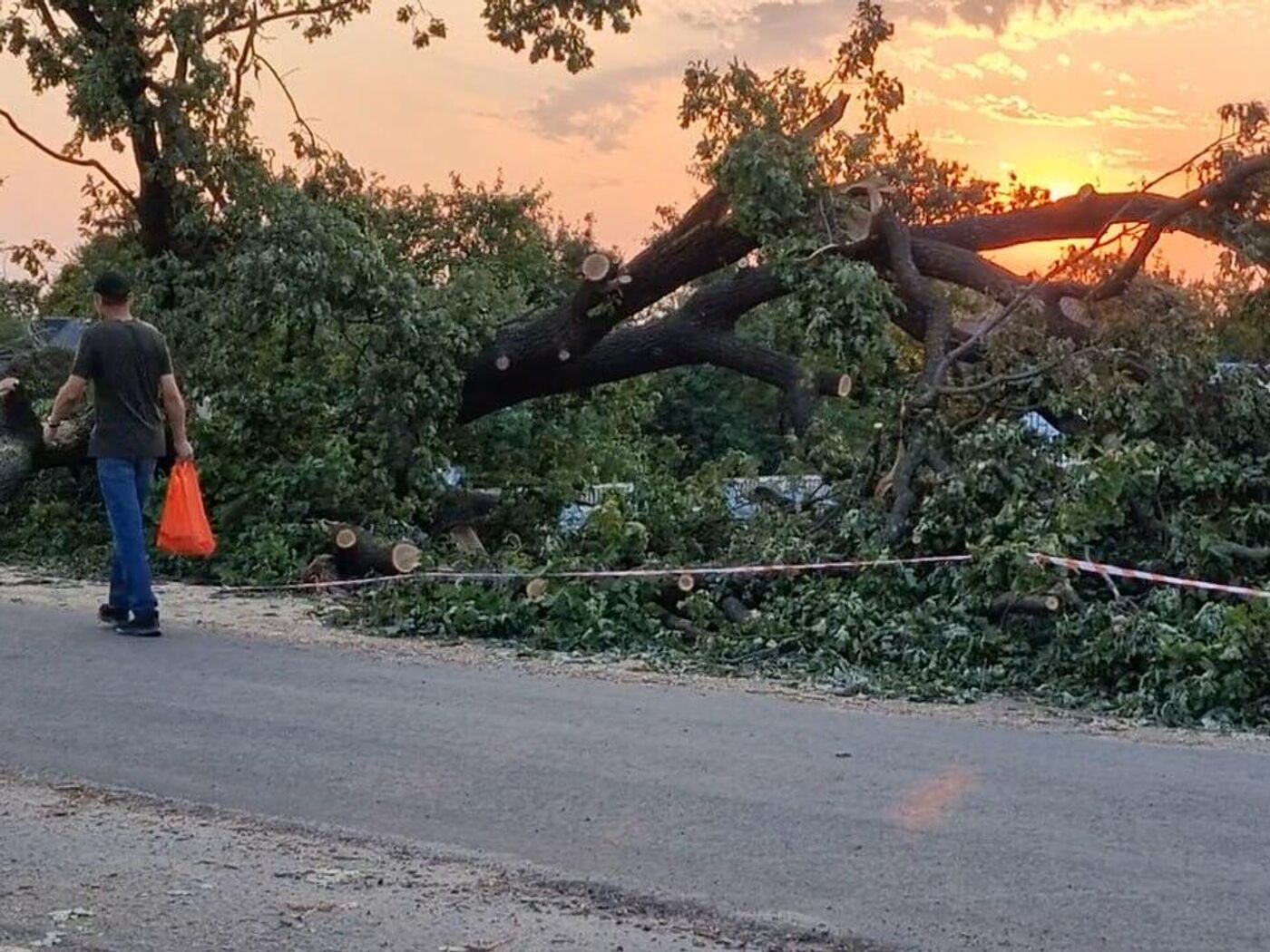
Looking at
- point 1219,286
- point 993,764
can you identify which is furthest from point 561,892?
point 1219,286

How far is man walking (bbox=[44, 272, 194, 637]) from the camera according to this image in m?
8.58

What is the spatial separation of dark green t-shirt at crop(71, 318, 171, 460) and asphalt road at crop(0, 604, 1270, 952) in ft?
4.04

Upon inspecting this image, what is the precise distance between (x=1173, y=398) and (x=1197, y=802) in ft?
17.8

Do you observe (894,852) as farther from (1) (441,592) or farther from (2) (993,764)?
(1) (441,592)

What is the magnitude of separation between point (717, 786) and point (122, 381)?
4.55 metres

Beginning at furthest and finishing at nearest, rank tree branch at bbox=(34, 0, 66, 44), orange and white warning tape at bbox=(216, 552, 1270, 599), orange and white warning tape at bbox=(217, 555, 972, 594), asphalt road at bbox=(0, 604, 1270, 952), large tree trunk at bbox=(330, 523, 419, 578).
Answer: tree branch at bbox=(34, 0, 66, 44) < large tree trunk at bbox=(330, 523, 419, 578) < orange and white warning tape at bbox=(217, 555, 972, 594) < orange and white warning tape at bbox=(216, 552, 1270, 599) < asphalt road at bbox=(0, 604, 1270, 952)

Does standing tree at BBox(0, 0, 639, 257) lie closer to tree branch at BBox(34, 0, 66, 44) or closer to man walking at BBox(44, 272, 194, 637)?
tree branch at BBox(34, 0, 66, 44)

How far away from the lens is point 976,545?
30.8ft

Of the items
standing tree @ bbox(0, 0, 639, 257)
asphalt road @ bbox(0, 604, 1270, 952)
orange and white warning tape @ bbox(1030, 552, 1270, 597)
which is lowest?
asphalt road @ bbox(0, 604, 1270, 952)

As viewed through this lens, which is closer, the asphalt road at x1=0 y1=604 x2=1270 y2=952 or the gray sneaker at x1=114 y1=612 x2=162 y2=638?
the asphalt road at x1=0 y1=604 x2=1270 y2=952

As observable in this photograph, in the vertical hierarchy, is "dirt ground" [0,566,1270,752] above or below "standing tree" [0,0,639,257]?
below

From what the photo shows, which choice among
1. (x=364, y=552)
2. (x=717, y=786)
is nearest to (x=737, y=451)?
(x=364, y=552)

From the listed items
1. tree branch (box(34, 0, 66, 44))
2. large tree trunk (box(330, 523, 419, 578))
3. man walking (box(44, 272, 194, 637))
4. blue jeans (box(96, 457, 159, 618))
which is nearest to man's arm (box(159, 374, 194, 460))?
man walking (box(44, 272, 194, 637))

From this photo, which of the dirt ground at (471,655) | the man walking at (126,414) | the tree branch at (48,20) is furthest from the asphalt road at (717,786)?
the tree branch at (48,20)
